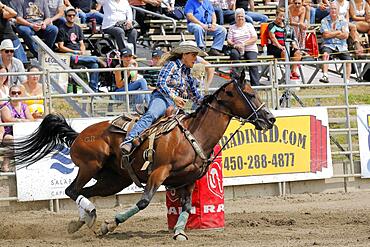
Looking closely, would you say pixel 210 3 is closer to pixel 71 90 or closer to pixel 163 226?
pixel 71 90

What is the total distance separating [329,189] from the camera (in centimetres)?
1440

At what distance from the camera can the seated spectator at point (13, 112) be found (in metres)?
12.8

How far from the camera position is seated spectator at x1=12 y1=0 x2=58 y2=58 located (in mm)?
15828

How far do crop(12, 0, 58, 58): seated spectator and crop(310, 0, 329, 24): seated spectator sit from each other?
22.9 feet

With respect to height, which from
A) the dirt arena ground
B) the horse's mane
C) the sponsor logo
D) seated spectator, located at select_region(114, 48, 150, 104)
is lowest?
the dirt arena ground

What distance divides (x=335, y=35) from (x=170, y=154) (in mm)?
9631

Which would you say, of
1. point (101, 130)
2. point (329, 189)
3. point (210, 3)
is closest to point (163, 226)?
point (101, 130)

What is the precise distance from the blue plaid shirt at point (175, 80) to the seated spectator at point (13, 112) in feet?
10.8

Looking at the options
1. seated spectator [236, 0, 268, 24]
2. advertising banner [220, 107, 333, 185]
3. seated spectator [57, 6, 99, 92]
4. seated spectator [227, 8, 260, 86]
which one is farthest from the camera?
seated spectator [236, 0, 268, 24]

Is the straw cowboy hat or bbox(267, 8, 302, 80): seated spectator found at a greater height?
the straw cowboy hat

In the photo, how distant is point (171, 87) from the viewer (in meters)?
10.3

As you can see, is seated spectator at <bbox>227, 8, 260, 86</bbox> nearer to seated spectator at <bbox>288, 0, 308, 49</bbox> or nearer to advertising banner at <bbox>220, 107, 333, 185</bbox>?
seated spectator at <bbox>288, 0, 308, 49</bbox>

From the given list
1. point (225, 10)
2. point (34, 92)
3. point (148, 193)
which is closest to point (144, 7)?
point (225, 10)

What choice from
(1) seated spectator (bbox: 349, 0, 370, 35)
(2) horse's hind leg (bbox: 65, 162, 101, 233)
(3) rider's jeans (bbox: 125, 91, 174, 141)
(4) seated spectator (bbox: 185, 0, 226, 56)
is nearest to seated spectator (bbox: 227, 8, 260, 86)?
(4) seated spectator (bbox: 185, 0, 226, 56)
